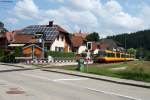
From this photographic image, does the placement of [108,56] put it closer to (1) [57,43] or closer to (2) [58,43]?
(1) [57,43]

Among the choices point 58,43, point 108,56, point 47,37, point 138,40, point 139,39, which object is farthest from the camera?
point 138,40

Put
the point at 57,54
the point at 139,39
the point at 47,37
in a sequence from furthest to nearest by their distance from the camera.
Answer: the point at 139,39, the point at 47,37, the point at 57,54

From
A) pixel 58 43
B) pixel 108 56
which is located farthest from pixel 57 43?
pixel 108 56

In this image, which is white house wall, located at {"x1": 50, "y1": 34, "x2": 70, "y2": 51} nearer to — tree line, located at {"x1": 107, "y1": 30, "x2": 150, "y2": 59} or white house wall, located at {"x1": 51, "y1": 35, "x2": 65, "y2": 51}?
white house wall, located at {"x1": 51, "y1": 35, "x2": 65, "y2": 51}

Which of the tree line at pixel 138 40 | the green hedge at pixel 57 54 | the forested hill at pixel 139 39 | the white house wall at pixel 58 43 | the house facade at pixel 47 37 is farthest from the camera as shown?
the forested hill at pixel 139 39

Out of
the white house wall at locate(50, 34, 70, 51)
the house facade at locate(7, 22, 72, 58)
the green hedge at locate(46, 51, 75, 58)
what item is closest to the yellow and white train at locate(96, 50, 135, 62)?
the green hedge at locate(46, 51, 75, 58)

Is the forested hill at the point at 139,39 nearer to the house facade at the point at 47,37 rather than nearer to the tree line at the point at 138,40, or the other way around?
the tree line at the point at 138,40

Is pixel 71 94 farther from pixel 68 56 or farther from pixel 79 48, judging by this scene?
pixel 79 48

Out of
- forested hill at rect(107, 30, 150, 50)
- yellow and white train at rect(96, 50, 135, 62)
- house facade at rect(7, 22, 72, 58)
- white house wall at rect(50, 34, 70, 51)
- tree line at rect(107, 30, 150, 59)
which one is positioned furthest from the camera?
forested hill at rect(107, 30, 150, 50)

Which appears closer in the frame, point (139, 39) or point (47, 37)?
point (47, 37)

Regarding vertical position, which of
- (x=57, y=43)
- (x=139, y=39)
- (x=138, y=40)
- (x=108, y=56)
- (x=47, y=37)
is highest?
(x=139, y=39)

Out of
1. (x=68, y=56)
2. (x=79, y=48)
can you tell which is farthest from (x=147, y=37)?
(x=68, y=56)

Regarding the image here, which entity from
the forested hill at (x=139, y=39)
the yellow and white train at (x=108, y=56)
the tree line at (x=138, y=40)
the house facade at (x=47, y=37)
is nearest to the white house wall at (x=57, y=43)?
the house facade at (x=47, y=37)

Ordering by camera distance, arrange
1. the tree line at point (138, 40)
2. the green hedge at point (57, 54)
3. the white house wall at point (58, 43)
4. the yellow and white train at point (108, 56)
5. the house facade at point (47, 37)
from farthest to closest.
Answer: the tree line at point (138, 40), the white house wall at point (58, 43), the house facade at point (47, 37), the yellow and white train at point (108, 56), the green hedge at point (57, 54)
